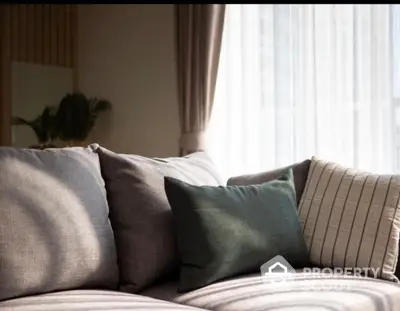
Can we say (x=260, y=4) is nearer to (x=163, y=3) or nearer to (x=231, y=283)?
(x=163, y=3)

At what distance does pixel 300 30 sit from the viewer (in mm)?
3271

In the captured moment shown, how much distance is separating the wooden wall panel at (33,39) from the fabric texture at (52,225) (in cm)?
248

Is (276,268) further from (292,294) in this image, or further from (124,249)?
(124,249)

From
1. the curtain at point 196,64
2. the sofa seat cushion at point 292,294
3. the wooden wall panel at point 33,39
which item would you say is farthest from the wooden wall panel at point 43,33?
the sofa seat cushion at point 292,294

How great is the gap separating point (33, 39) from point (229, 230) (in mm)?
3036

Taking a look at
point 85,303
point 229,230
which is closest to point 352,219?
point 229,230

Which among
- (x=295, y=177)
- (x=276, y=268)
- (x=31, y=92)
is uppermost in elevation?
(x=31, y=92)

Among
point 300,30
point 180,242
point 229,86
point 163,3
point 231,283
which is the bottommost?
point 231,283

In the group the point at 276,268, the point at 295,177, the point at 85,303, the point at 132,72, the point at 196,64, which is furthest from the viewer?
the point at 132,72

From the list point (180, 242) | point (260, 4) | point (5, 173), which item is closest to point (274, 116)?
point (260, 4)

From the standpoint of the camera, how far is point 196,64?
370 centimetres

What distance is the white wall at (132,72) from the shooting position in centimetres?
400

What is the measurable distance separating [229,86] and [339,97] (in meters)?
0.74

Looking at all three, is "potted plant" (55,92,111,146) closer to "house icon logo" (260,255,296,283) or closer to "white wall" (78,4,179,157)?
"white wall" (78,4,179,157)
